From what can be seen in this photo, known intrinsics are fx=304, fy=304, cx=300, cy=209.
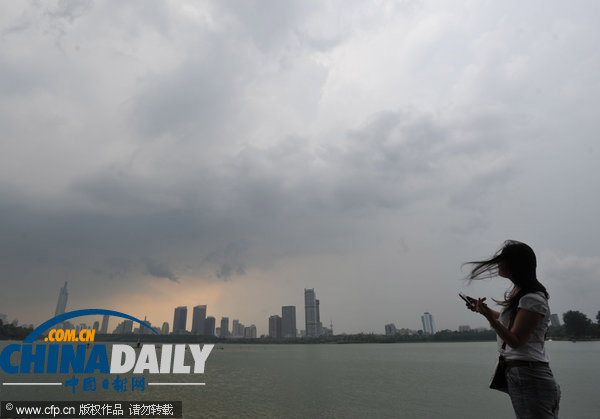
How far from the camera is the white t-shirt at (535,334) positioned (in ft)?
9.62

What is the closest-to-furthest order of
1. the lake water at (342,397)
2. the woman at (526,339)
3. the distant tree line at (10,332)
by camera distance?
the woman at (526,339) → the lake water at (342,397) → the distant tree line at (10,332)

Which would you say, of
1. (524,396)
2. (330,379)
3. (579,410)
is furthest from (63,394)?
(579,410)

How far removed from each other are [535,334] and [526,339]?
0.55ft

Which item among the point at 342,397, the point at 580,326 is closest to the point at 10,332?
the point at 342,397

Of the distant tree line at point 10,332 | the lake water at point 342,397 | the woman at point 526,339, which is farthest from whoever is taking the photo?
the distant tree line at point 10,332

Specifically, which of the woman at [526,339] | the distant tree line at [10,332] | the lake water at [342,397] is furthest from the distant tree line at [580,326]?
the distant tree line at [10,332]

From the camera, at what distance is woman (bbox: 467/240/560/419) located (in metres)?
2.90

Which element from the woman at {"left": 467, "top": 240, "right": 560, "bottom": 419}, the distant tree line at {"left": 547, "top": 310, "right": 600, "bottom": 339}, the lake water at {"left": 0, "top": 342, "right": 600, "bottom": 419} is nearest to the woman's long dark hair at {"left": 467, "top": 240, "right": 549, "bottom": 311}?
the woman at {"left": 467, "top": 240, "right": 560, "bottom": 419}

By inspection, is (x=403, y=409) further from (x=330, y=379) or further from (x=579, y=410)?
(x=330, y=379)

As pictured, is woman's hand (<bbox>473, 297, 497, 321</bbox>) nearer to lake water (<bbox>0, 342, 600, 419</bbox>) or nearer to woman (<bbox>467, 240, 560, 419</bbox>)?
woman (<bbox>467, 240, 560, 419</bbox>)

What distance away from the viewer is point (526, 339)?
2.91 m

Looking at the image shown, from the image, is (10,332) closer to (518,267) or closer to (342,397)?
(342,397)

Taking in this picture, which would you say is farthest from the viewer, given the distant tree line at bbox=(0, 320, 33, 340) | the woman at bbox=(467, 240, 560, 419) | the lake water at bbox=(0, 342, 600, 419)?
the distant tree line at bbox=(0, 320, 33, 340)

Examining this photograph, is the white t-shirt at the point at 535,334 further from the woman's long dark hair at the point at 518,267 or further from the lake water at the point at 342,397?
the lake water at the point at 342,397
